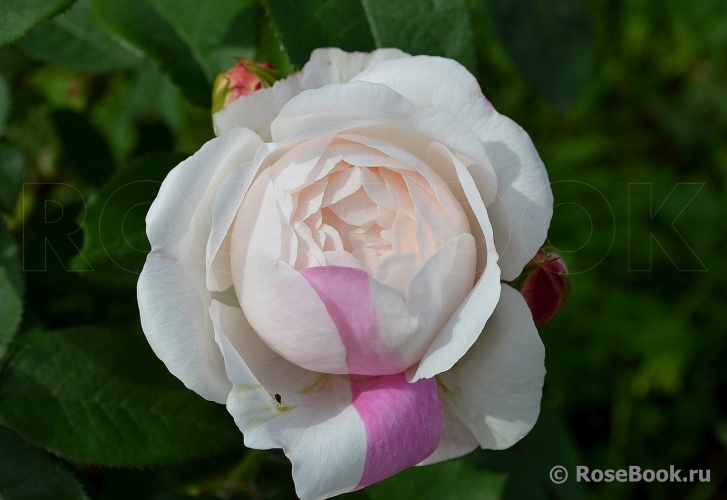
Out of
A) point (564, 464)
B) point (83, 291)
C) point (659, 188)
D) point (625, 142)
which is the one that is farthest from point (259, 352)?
point (625, 142)

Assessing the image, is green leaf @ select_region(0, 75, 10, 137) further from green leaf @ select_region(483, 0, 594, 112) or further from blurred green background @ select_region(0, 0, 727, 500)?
green leaf @ select_region(483, 0, 594, 112)

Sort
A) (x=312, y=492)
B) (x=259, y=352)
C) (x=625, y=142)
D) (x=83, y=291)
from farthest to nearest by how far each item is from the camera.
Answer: (x=625, y=142)
(x=83, y=291)
(x=259, y=352)
(x=312, y=492)

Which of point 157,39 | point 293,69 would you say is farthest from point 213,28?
point 293,69

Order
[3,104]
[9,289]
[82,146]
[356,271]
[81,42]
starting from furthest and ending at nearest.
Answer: [82,146], [81,42], [3,104], [9,289], [356,271]

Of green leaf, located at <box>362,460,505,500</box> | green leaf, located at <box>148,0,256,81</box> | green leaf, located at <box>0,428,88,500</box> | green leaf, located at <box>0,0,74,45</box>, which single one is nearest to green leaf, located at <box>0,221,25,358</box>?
green leaf, located at <box>0,428,88,500</box>

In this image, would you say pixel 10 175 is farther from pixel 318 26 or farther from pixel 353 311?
pixel 353 311

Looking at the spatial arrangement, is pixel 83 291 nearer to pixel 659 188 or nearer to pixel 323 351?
pixel 323 351
